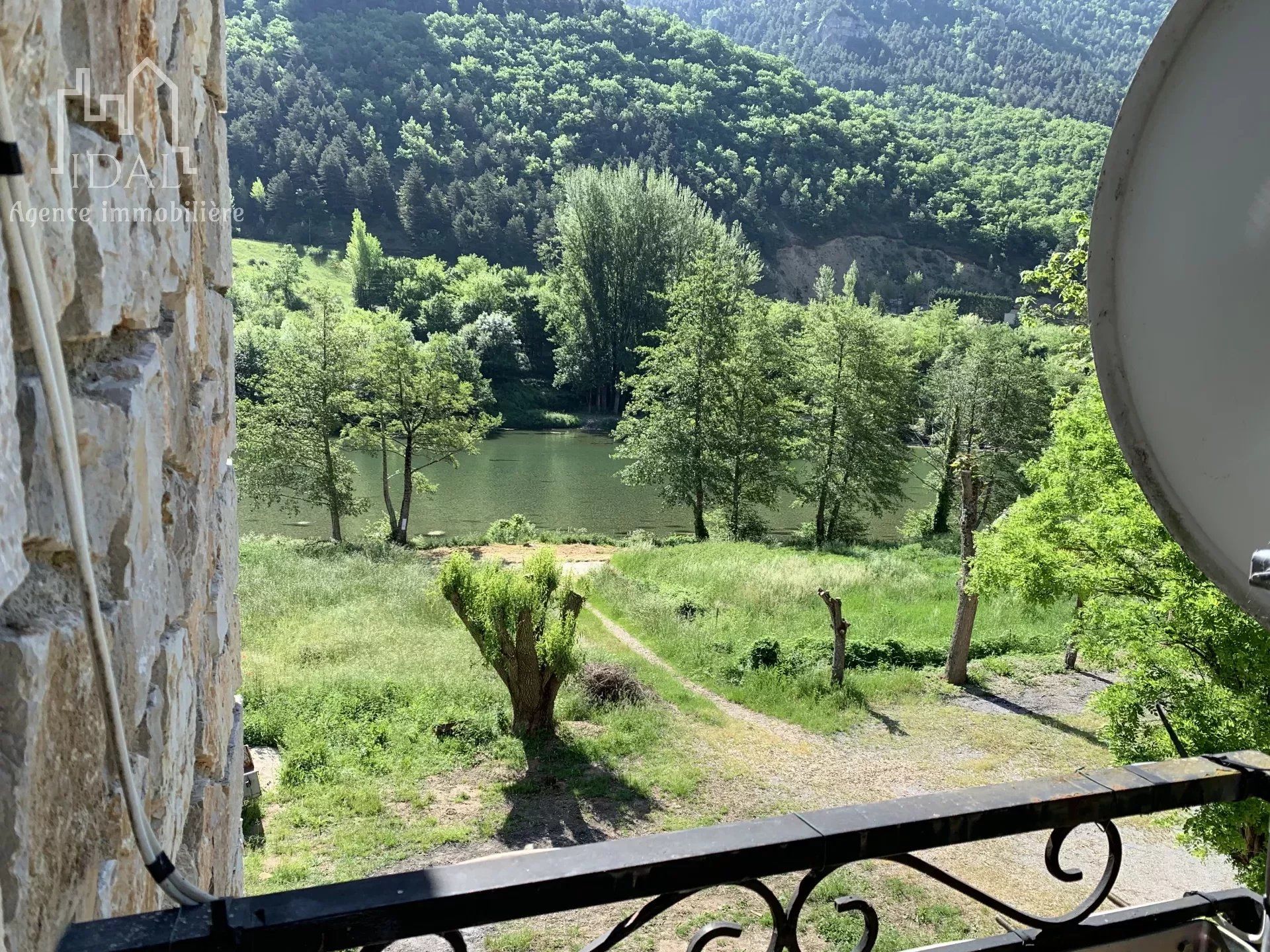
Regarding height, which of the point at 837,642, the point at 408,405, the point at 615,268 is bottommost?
the point at 837,642

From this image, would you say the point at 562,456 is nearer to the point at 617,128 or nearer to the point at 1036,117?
the point at 617,128

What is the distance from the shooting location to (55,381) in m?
→ 0.69

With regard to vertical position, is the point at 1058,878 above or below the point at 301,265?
below

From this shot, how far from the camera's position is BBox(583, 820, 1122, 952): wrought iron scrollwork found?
3.91 feet

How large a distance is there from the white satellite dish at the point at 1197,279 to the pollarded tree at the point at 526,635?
979 cm

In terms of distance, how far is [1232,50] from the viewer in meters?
1.11

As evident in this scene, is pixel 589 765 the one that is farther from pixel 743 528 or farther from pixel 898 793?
pixel 743 528

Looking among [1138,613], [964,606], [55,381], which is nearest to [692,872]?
[55,381]

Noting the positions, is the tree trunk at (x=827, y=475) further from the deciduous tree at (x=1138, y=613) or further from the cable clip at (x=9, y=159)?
the cable clip at (x=9, y=159)

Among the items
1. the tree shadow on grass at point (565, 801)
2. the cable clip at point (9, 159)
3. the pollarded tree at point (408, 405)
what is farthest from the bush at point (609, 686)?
the pollarded tree at point (408, 405)

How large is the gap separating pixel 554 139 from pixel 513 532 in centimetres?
8324

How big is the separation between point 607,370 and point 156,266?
52663mm

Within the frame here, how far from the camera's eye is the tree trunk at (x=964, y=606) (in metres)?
13.4

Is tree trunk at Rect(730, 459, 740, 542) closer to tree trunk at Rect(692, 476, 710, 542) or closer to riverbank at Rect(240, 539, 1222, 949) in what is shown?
tree trunk at Rect(692, 476, 710, 542)
